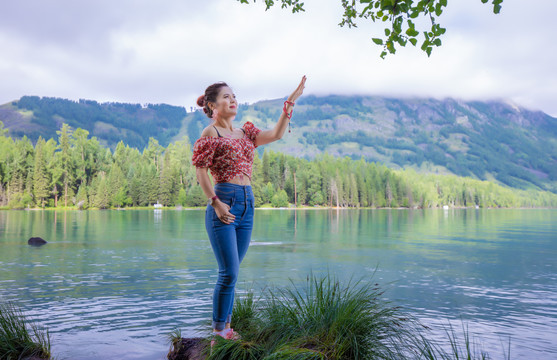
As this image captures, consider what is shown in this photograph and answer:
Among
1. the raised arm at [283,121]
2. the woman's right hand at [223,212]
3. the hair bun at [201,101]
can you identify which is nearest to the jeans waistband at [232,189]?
the woman's right hand at [223,212]

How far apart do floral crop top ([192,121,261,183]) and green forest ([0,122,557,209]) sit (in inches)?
4074

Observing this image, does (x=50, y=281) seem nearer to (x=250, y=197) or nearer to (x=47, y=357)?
(x=47, y=357)

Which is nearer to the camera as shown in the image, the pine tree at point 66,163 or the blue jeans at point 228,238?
the blue jeans at point 228,238

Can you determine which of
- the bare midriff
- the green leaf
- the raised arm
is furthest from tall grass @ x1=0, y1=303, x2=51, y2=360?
the green leaf

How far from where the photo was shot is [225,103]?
15.4 ft

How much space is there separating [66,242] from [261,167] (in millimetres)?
112415

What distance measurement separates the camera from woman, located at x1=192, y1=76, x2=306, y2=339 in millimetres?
4352

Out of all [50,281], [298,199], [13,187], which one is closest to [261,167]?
[298,199]

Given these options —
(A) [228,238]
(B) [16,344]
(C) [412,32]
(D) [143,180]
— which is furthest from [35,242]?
(D) [143,180]

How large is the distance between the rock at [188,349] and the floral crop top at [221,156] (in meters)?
1.71

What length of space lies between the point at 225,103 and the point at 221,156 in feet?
1.89

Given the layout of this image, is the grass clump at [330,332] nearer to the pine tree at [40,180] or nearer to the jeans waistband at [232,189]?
the jeans waistband at [232,189]

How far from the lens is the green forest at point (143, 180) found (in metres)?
99.8

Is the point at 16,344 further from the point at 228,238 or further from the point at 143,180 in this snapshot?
the point at 143,180
